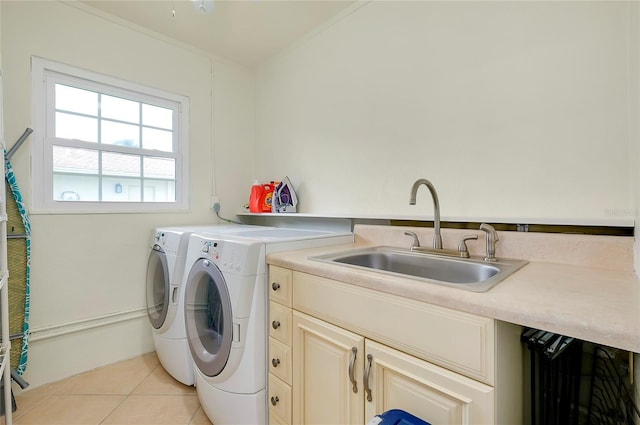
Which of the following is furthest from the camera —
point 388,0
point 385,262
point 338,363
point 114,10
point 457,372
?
point 114,10

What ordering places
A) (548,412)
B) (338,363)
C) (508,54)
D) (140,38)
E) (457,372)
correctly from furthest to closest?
(140,38)
(508,54)
(338,363)
(548,412)
(457,372)

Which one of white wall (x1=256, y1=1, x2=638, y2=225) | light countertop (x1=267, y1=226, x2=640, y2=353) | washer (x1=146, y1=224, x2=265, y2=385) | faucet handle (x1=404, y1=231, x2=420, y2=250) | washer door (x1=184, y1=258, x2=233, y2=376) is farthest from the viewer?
washer (x1=146, y1=224, x2=265, y2=385)

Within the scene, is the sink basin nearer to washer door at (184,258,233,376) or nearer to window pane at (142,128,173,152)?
washer door at (184,258,233,376)

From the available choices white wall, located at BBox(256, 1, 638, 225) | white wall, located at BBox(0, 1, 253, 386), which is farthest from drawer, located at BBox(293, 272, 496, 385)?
white wall, located at BBox(0, 1, 253, 386)

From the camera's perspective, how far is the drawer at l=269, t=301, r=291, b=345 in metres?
1.27

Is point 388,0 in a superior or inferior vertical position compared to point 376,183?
superior

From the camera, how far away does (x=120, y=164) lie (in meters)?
2.19

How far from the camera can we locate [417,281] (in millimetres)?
908

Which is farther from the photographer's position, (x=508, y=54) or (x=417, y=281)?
(x=508, y=54)

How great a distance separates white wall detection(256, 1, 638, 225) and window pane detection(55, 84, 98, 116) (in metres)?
1.46

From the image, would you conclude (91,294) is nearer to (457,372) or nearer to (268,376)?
(268,376)

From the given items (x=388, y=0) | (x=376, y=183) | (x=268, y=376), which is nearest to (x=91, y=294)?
(x=268, y=376)

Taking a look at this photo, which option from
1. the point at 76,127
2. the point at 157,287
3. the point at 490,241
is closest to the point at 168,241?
the point at 157,287

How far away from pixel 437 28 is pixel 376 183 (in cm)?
89
